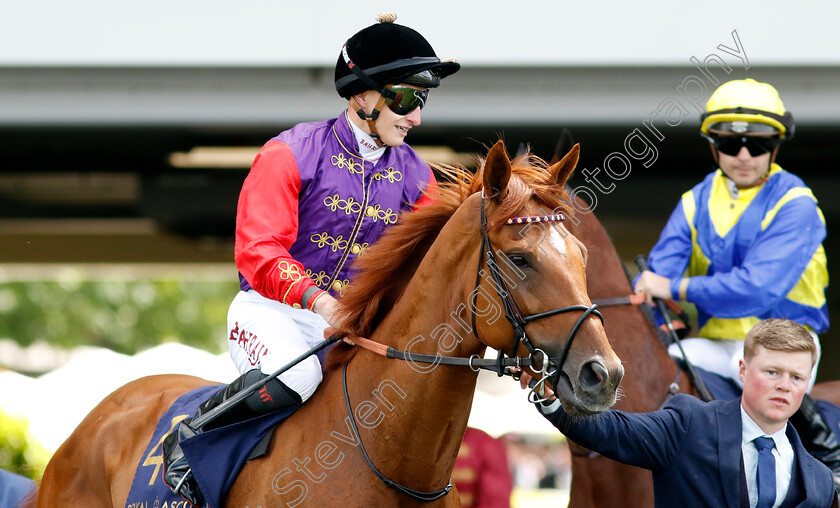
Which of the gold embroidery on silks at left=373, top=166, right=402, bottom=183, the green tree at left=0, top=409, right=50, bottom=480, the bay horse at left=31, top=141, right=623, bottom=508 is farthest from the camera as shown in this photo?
the green tree at left=0, top=409, right=50, bottom=480

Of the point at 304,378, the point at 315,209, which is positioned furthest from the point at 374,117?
the point at 304,378

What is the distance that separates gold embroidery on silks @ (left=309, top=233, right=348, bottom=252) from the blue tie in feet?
4.97

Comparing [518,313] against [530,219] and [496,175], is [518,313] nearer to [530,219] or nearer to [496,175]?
[530,219]

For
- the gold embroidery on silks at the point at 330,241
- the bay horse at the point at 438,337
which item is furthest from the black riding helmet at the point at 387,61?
the gold embroidery on silks at the point at 330,241

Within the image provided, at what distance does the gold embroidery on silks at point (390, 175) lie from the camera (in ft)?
10.1

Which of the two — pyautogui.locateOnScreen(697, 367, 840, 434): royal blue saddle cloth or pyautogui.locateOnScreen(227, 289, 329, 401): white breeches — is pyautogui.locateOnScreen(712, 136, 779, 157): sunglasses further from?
pyautogui.locateOnScreen(227, 289, 329, 401): white breeches

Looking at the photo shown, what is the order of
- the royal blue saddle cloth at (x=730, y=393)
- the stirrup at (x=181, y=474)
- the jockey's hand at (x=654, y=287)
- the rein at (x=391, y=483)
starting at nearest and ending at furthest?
the rein at (x=391, y=483)
the stirrup at (x=181, y=474)
the royal blue saddle cloth at (x=730, y=393)
the jockey's hand at (x=654, y=287)

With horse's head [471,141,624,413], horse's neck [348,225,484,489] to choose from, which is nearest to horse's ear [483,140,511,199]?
horse's head [471,141,624,413]

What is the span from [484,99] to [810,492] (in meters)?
4.42

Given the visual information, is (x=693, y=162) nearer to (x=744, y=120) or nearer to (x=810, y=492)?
(x=744, y=120)

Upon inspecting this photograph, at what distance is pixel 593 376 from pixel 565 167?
2.38 feet

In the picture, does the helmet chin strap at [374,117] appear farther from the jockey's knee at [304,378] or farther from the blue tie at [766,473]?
the blue tie at [766,473]

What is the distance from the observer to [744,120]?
400 centimetres

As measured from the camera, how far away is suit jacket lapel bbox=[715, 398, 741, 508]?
261 cm
